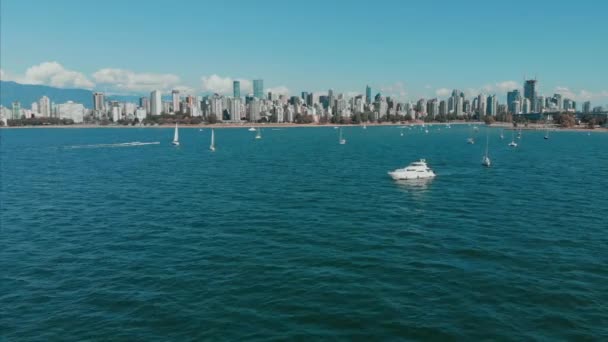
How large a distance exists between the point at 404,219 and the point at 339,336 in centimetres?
2612

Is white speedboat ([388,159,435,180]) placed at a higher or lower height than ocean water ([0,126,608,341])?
higher

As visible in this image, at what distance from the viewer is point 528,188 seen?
67062mm

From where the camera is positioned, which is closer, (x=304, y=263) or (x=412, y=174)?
(x=304, y=263)

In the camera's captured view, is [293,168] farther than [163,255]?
Yes

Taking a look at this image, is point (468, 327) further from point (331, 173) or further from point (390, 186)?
point (331, 173)

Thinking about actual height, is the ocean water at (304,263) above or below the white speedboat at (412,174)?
below

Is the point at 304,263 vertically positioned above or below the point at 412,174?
below

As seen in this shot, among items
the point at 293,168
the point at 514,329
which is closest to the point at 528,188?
the point at 293,168

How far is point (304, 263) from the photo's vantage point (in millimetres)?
32906

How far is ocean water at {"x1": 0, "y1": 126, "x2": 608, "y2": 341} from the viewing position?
77.5ft

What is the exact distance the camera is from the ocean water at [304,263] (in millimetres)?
23625

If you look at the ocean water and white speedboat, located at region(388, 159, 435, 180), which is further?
white speedboat, located at region(388, 159, 435, 180)

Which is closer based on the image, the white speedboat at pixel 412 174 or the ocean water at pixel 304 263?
the ocean water at pixel 304 263

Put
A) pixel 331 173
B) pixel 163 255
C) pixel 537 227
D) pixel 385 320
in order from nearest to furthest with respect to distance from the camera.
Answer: pixel 385 320
pixel 163 255
pixel 537 227
pixel 331 173
